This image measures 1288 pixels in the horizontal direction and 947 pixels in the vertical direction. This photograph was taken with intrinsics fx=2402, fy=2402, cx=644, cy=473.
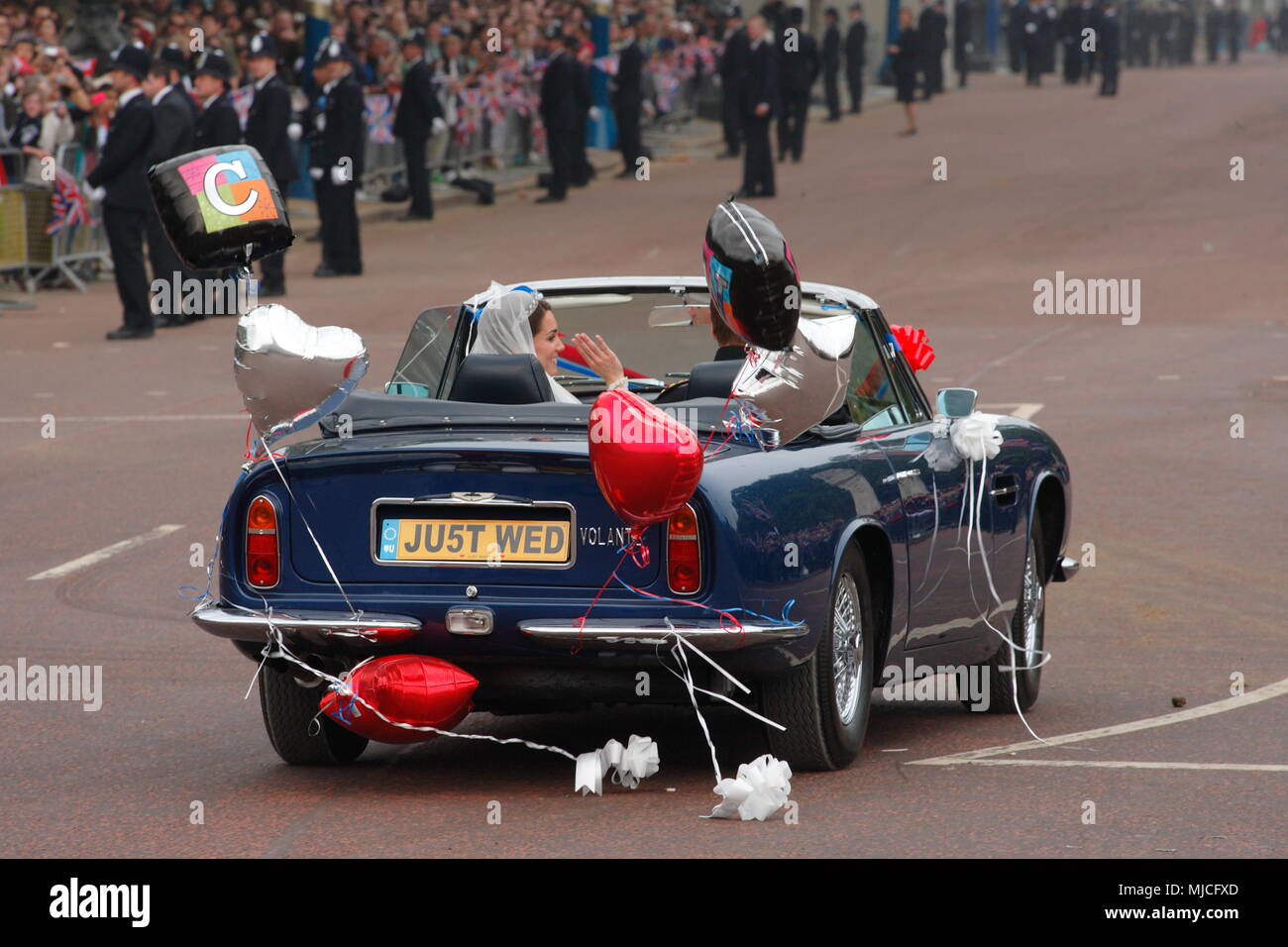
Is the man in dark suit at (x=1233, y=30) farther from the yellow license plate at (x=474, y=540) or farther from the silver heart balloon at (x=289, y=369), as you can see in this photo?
the yellow license plate at (x=474, y=540)

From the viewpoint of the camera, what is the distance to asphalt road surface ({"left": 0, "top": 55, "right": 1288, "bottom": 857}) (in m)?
6.14

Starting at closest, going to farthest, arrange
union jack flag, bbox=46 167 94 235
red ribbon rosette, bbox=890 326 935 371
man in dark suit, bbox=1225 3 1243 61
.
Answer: red ribbon rosette, bbox=890 326 935 371, union jack flag, bbox=46 167 94 235, man in dark suit, bbox=1225 3 1243 61

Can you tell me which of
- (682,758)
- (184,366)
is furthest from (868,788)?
(184,366)

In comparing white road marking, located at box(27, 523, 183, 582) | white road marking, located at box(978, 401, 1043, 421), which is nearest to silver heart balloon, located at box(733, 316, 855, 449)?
white road marking, located at box(27, 523, 183, 582)

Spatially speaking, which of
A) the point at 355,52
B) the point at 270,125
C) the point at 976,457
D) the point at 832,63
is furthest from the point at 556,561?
the point at 832,63

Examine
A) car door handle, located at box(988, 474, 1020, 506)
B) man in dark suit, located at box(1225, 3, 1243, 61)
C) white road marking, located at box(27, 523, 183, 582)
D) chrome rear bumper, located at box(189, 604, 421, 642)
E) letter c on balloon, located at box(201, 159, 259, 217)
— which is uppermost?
letter c on balloon, located at box(201, 159, 259, 217)

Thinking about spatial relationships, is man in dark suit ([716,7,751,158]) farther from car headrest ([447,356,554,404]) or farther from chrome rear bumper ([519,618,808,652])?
chrome rear bumper ([519,618,808,652])

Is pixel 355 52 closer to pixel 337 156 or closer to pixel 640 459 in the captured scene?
pixel 337 156

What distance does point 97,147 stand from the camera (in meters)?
24.3

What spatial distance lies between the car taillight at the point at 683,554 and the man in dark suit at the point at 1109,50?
45179mm

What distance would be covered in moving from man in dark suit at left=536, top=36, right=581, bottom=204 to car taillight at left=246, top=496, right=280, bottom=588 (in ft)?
87.1

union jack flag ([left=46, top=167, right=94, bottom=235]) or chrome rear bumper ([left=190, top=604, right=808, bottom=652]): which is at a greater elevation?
chrome rear bumper ([left=190, top=604, right=808, bottom=652])

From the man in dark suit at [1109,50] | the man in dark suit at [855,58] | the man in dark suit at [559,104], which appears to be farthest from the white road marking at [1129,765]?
the man in dark suit at [1109,50]

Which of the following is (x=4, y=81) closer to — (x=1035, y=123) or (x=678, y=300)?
(x=678, y=300)
